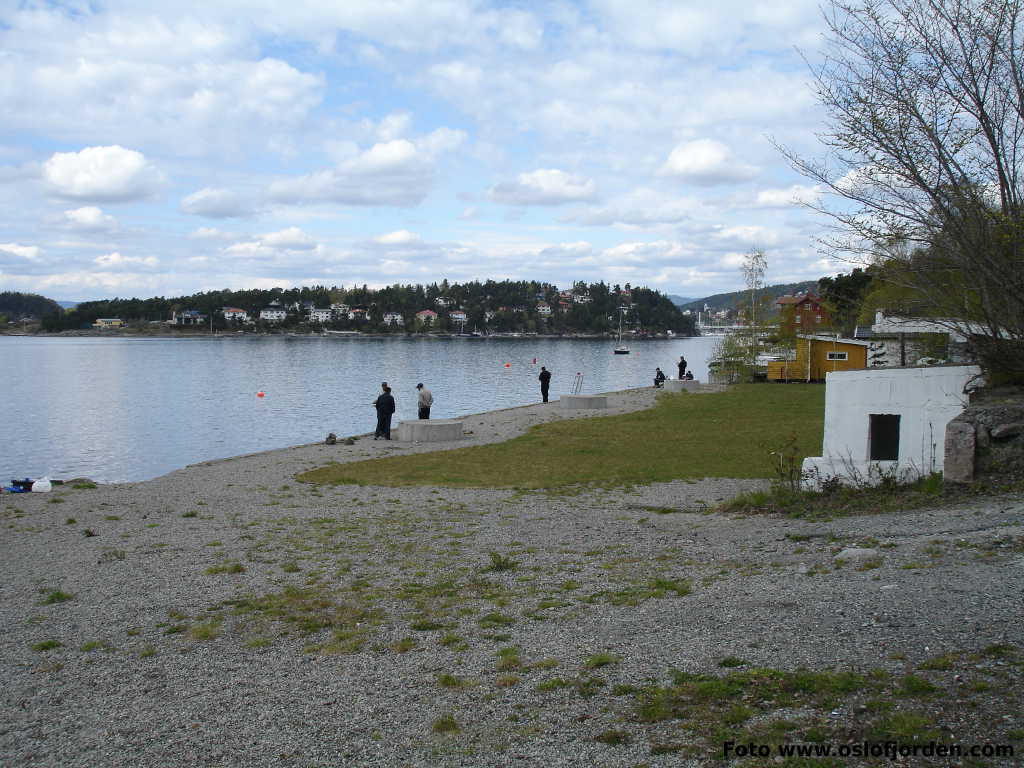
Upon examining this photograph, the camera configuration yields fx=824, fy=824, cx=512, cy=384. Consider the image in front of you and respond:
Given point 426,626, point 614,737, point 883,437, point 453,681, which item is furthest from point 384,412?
point 614,737

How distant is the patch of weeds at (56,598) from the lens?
9234mm

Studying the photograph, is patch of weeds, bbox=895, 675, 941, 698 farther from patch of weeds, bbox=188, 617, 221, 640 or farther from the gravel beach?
patch of weeds, bbox=188, 617, 221, 640

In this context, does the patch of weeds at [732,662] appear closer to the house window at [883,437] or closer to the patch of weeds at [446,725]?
the patch of weeds at [446,725]

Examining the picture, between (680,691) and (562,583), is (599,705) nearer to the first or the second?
(680,691)

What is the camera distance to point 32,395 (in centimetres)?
5894

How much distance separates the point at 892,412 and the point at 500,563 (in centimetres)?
771

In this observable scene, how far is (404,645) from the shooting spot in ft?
24.0

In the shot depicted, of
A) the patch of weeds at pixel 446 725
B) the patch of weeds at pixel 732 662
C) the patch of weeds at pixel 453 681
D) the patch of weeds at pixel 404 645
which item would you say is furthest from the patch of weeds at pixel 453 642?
the patch of weeds at pixel 732 662

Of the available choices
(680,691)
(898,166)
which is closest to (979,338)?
(898,166)

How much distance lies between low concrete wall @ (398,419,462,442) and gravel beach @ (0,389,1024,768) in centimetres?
1413

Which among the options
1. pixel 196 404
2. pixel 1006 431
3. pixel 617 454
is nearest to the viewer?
pixel 1006 431

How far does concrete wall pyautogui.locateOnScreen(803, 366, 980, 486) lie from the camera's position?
13.3m

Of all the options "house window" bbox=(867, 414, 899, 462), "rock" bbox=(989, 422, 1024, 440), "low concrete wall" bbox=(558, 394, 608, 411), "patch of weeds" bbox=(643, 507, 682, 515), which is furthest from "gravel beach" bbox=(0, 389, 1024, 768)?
"low concrete wall" bbox=(558, 394, 608, 411)

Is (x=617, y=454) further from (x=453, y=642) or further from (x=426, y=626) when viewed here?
(x=453, y=642)
